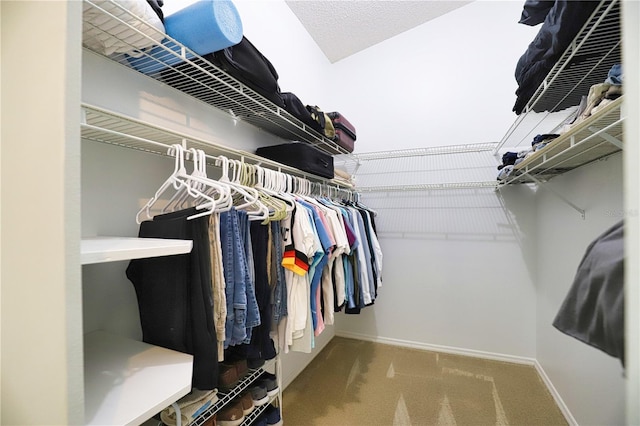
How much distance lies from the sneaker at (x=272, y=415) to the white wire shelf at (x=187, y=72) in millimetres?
1590

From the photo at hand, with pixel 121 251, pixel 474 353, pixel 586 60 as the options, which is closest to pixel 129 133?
pixel 121 251

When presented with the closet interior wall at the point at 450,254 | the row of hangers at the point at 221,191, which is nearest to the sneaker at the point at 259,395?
the row of hangers at the point at 221,191

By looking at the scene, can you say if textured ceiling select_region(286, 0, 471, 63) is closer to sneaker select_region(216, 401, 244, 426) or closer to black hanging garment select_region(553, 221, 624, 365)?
black hanging garment select_region(553, 221, 624, 365)

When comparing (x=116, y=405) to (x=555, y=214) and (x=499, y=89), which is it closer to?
(x=555, y=214)

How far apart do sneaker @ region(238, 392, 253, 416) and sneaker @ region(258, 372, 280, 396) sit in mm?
131

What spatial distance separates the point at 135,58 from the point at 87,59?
0.14m

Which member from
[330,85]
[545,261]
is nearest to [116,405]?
[545,261]

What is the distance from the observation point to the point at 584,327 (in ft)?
1.63

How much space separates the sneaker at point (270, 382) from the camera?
140 cm

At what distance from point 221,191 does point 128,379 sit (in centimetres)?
56

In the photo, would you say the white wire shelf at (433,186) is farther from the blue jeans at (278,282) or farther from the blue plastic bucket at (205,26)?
the blue plastic bucket at (205,26)

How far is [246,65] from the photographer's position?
3.49ft

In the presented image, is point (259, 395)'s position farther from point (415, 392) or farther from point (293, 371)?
point (415, 392)

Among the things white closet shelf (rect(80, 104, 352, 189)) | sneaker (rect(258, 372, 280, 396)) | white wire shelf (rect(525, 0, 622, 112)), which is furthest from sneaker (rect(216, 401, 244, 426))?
white wire shelf (rect(525, 0, 622, 112))
